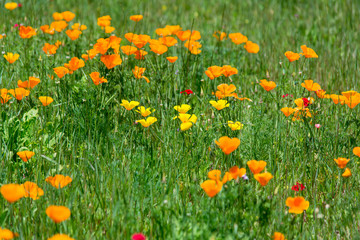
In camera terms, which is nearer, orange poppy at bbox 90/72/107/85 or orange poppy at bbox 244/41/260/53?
orange poppy at bbox 90/72/107/85

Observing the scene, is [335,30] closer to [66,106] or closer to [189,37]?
[189,37]

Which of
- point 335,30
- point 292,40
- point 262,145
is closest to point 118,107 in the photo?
point 262,145

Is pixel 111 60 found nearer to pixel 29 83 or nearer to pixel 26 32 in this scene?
pixel 29 83

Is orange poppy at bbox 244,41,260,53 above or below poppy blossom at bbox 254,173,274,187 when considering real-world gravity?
above

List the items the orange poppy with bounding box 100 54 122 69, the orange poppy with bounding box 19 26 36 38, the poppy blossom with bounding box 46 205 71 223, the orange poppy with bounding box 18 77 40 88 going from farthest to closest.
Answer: the orange poppy with bounding box 19 26 36 38 < the orange poppy with bounding box 100 54 122 69 < the orange poppy with bounding box 18 77 40 88 < the poppy blossom with bounding box 46 205 71 223

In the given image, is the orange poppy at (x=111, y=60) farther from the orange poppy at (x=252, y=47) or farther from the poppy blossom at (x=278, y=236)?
the poppy blossom at (x=278, y=236)

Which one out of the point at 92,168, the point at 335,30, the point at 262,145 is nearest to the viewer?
the point at 92,168

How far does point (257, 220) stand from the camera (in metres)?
2.05

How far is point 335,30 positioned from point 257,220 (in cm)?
389

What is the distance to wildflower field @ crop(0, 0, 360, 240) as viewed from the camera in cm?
202

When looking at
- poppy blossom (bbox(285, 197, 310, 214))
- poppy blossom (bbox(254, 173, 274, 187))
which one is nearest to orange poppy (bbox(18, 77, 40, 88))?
poppy blossom (bbox(254, 173, 274, 187))

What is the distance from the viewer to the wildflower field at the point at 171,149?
2018mm

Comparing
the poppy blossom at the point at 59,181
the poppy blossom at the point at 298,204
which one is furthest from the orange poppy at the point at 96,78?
the poppy blossom at the point at 298,204

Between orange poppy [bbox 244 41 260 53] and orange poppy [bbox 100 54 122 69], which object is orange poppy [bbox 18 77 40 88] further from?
orange poppy [bbox 244 41 260 53]
